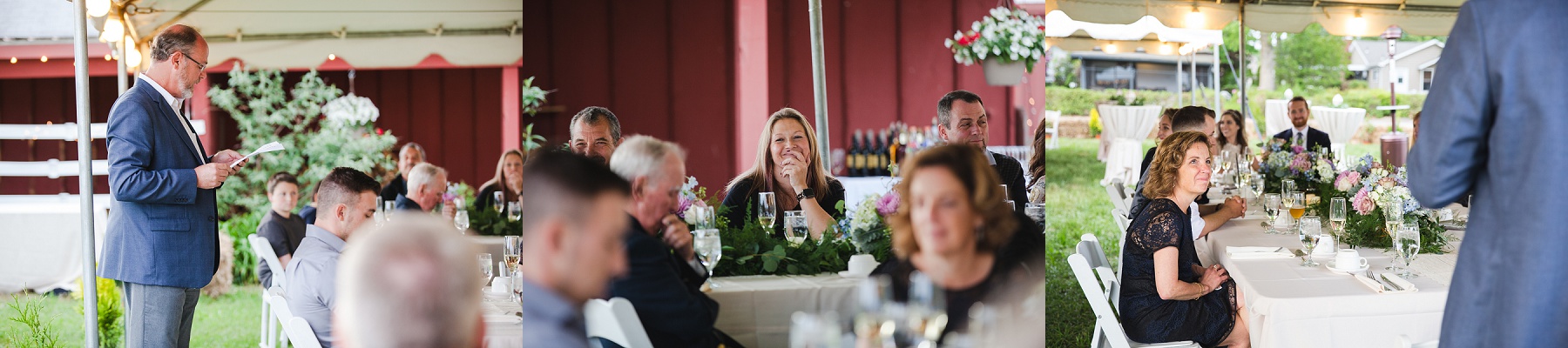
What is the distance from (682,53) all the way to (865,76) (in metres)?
0.28

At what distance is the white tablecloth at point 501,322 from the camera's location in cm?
196

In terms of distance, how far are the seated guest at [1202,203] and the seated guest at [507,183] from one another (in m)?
2.44

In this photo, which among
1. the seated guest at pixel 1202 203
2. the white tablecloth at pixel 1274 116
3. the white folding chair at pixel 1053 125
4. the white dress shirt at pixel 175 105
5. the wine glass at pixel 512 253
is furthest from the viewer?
the white folding chair at pixel 1053 125

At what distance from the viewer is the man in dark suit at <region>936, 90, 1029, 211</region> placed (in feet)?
5.00

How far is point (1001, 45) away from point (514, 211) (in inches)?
115

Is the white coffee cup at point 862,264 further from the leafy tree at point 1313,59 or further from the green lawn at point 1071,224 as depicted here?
the leafy tree at point 1313,59

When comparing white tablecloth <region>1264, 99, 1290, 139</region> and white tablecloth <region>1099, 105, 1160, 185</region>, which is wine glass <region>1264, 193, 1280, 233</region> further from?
white tablecloth <region>1099, 105, 1160, 185</region>

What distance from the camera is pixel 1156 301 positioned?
2.68 meters

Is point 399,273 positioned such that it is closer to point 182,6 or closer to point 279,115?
point 182,6

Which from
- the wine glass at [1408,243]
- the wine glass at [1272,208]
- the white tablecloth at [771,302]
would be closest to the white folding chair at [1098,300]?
the wine glass at [1408,243]

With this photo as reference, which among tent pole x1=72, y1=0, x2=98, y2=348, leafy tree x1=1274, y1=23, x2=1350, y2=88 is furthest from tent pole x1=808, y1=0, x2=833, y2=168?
leafy tree x1=1274, y1=23, x2=1350, y2=88

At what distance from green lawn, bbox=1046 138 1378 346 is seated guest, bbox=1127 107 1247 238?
1.17ft

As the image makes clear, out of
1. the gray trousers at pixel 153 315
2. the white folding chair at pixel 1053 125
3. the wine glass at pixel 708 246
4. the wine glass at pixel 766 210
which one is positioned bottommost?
the gray trousers at pixel 153 315

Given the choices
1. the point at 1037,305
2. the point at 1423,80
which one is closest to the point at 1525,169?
the point at 1037,305
